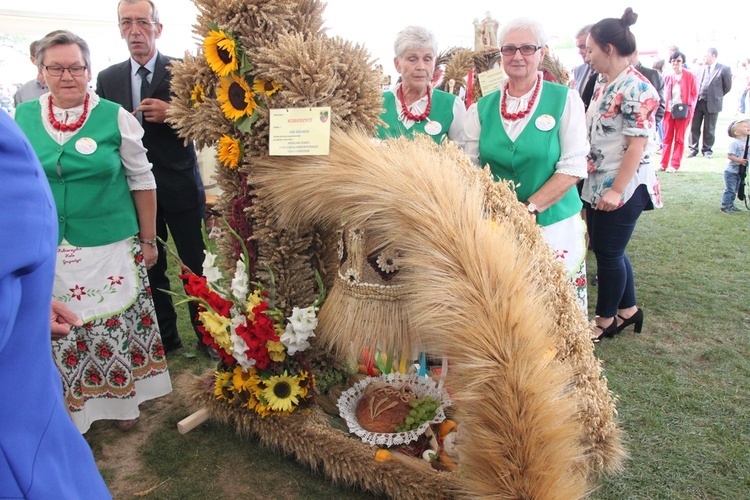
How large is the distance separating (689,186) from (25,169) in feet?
30.2

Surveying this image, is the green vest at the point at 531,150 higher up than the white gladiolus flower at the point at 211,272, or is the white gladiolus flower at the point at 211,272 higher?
the green vest at the point at 531,150

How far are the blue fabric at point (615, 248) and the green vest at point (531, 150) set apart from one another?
777mm

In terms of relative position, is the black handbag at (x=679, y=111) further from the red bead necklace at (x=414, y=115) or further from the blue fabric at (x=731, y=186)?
the red bead necklace at (x=414, y=115)

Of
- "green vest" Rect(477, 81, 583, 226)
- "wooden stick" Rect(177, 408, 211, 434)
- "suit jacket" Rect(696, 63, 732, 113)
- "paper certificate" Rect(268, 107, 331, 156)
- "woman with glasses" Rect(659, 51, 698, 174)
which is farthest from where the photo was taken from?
"suit jacket" Rect(696, 63, 732, 113)

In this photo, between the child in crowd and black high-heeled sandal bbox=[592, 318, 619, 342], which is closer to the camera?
black high-heeled sandal bbox=[592, 318, 619, 342]

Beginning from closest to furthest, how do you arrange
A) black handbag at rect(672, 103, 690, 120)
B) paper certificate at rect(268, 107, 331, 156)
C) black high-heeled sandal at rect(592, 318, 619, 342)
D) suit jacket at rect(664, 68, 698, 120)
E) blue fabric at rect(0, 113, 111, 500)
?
blue fabric at rect(0, 113, 111, 500)
paper certificate at rect(268, 107, 331, 156)
black high-heeled sandal at rect(592, 318, 619, 342)
black handbag at rect(672, 103, 690, 120)
suit jacket at rect(664, 68, 698, 120)

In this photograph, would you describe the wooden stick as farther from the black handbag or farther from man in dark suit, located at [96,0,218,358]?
the black handbag

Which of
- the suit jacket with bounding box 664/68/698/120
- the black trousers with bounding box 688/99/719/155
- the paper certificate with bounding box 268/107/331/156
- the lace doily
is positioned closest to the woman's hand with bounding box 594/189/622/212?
the lace doily

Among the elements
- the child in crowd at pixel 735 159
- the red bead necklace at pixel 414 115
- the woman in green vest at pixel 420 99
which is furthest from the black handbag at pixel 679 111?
the red bead necklace at pixel 414 115

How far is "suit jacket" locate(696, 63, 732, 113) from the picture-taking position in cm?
931

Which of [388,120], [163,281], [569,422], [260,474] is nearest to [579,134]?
[388,120]

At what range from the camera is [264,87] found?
6.06 ft

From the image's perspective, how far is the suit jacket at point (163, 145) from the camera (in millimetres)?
2783

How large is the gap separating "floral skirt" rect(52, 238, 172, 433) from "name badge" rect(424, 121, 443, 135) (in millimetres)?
1523
